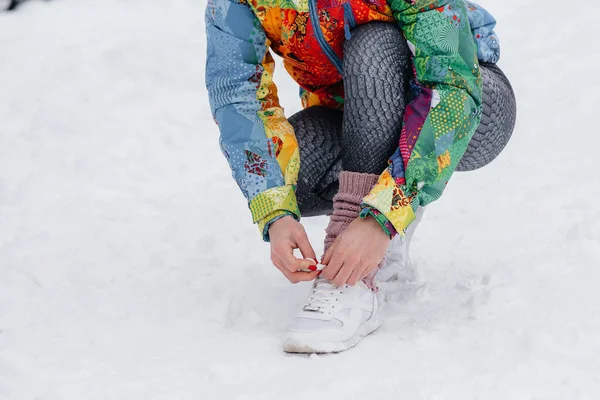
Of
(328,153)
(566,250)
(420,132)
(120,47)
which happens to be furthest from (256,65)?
(120,47)

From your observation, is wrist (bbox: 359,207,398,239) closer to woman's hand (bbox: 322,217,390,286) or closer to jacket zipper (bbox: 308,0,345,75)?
woman's hand (bbox: 322,217,390,286)

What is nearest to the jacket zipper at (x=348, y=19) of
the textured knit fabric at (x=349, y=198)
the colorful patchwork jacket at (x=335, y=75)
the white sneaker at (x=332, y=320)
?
the colorful patchwork jacket at (x=335, y=75)

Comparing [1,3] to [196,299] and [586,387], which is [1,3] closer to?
[196,299]

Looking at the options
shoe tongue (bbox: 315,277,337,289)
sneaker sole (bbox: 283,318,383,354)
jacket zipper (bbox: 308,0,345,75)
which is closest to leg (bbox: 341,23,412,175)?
jacket zipper (bbox: 308,0,345,75)

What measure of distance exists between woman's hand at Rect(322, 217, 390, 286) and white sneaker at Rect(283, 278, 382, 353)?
0.27 feet

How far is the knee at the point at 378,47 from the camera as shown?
165 cm

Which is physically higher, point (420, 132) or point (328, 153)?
point (420, 132)

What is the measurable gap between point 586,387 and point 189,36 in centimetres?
300

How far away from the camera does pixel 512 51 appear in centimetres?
373

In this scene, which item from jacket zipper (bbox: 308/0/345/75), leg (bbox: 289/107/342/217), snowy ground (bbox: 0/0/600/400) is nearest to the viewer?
snowy ground (bbox: 0/0/600/400)

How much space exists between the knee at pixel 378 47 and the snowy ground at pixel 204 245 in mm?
567

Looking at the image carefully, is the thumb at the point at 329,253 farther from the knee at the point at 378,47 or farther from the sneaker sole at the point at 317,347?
the knee at the point at 378,47

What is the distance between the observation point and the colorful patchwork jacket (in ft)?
5.22

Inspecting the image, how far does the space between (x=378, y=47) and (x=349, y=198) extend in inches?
12.4
